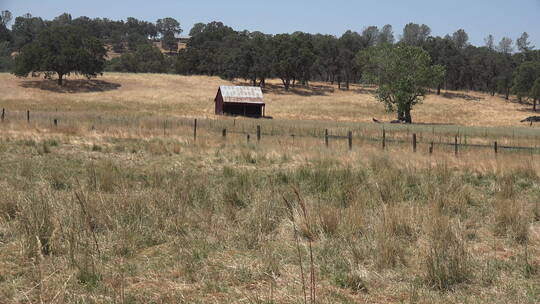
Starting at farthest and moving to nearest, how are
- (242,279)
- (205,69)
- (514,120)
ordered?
1. (205,69)
2. (514,120)
3. (242,279)

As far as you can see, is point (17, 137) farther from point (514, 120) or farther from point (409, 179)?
point (514, 120)

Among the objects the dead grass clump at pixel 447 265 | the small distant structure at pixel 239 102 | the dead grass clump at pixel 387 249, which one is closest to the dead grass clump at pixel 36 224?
the dead grass clump at pixel 387 249

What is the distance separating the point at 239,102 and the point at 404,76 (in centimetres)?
2162

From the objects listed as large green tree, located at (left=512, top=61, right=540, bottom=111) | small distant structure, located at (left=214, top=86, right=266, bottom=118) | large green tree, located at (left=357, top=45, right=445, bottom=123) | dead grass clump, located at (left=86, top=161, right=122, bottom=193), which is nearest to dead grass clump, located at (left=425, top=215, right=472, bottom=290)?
dead grass clump, located at (left=86, top=161, right=122, bottom=193)

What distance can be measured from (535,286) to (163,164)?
11622 millimetres

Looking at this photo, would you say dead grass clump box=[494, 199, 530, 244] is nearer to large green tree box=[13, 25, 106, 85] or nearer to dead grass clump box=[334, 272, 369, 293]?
dead grass clump box=[334, 272, 369, 293]

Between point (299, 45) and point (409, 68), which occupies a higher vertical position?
point (299, 45)

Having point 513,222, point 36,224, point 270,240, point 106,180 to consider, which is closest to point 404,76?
point 106,180

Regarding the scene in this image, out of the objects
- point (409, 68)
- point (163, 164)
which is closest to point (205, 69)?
point (409, 68)

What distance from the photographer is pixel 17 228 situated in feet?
18.5

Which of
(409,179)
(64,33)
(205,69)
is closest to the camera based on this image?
(409,179)

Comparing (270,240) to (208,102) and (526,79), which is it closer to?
(208,102)

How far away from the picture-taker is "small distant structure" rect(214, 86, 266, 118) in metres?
62.8

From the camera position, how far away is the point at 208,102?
71.4 m
